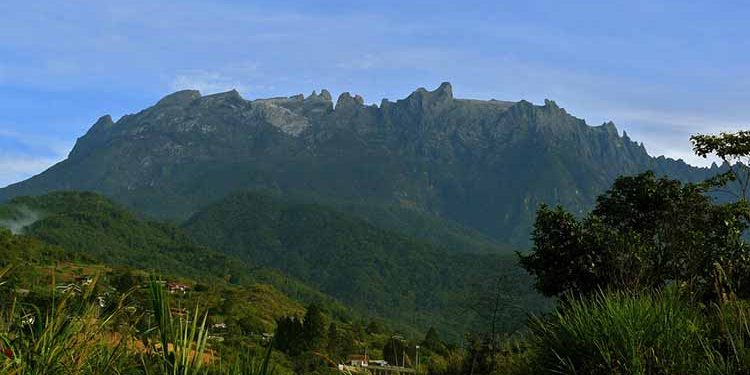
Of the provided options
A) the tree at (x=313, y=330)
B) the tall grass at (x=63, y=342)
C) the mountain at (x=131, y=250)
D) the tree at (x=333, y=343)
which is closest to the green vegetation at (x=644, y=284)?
the tall grass at (x=63, y=342)

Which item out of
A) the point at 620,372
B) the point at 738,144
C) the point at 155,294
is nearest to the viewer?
the point at 155,294

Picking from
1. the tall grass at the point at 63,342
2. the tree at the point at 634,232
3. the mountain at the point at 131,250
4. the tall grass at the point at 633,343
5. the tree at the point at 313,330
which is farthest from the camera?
the mountain at the point at 131,250

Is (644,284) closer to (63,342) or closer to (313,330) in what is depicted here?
(63,342)

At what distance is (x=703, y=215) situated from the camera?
2159cm

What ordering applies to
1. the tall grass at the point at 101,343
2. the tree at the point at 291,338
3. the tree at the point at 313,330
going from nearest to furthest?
1. the tall grass at the point at 101,343
2. the tree at the point at 291,338
3. the tree at the point at 313,330

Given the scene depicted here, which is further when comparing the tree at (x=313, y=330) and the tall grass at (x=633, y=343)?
the tree at (x=313, y=330)

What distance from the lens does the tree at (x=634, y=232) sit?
1952cm

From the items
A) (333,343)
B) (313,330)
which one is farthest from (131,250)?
(313,330)

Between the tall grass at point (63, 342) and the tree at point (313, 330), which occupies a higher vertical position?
the tall grass at point (63, 342)

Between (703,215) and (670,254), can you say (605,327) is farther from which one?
(703,215)

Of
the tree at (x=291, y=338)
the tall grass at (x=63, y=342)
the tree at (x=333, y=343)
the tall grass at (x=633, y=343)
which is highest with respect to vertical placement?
the tall grass at (x=63, y=342)

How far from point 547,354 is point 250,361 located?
13.8 ft

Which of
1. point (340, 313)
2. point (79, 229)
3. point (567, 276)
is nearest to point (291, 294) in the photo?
point (340, 313)

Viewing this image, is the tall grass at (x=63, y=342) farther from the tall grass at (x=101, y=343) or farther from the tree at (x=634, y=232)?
the tree at (x=634, y=232)
